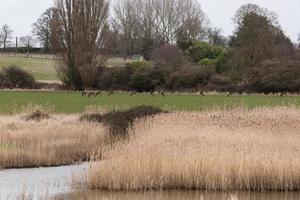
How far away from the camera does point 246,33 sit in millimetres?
61156

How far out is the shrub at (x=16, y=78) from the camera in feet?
197

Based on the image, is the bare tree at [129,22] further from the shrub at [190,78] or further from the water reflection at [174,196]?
the water reflection at [174,196]

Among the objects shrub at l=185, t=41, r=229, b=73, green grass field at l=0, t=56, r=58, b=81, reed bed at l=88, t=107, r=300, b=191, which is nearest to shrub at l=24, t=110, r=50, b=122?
reed bed at l=88, t=107, r=300, b=191

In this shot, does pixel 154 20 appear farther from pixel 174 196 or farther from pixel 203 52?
pixel 174 196

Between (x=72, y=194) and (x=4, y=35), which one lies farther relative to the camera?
(x=4, y=35)

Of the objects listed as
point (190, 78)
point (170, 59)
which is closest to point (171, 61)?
point (170, 59)

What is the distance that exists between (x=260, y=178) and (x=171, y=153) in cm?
245

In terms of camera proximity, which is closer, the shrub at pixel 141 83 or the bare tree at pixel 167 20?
the shrub at pixel 141 83

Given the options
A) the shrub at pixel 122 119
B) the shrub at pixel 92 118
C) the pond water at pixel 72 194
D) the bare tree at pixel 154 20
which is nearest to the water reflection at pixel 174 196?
the pond water at pixel 72 194

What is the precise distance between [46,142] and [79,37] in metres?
37.2

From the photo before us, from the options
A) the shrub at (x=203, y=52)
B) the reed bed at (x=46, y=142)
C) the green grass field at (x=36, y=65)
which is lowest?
the reed bed at (x=46, y=142)

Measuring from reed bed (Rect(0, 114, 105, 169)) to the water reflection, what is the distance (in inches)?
122

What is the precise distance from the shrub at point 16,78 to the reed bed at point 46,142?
3479 centimetres

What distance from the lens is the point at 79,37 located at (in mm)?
57594
